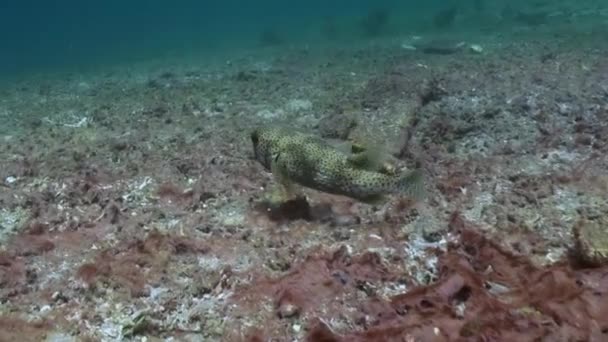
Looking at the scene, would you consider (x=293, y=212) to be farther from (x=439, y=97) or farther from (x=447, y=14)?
(x=447, y=14)

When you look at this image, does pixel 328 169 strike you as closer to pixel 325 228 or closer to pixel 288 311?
pixel 325 228

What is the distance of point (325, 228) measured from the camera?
5617 millimetres

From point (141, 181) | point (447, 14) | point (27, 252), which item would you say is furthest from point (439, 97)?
point (447, 14)

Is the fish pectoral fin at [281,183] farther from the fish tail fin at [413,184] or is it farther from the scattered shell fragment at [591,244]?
the scattered shell fragment at [591,244]

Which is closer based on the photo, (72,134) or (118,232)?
(118,232)

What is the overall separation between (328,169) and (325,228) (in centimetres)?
63

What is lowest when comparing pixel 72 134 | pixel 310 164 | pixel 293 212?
pixel 72 134

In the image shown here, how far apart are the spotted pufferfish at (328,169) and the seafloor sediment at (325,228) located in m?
0.37

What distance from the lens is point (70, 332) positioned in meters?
4.20

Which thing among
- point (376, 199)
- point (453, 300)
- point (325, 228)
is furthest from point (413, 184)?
point (453, 300)

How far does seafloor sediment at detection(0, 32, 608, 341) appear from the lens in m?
4.06

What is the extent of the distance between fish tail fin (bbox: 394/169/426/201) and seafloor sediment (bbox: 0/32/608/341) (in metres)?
0.45

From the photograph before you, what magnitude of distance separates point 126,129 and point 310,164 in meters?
5.99

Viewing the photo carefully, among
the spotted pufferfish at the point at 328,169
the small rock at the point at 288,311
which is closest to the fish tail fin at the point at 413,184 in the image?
the spotted pufferfish at the point at 328,169
